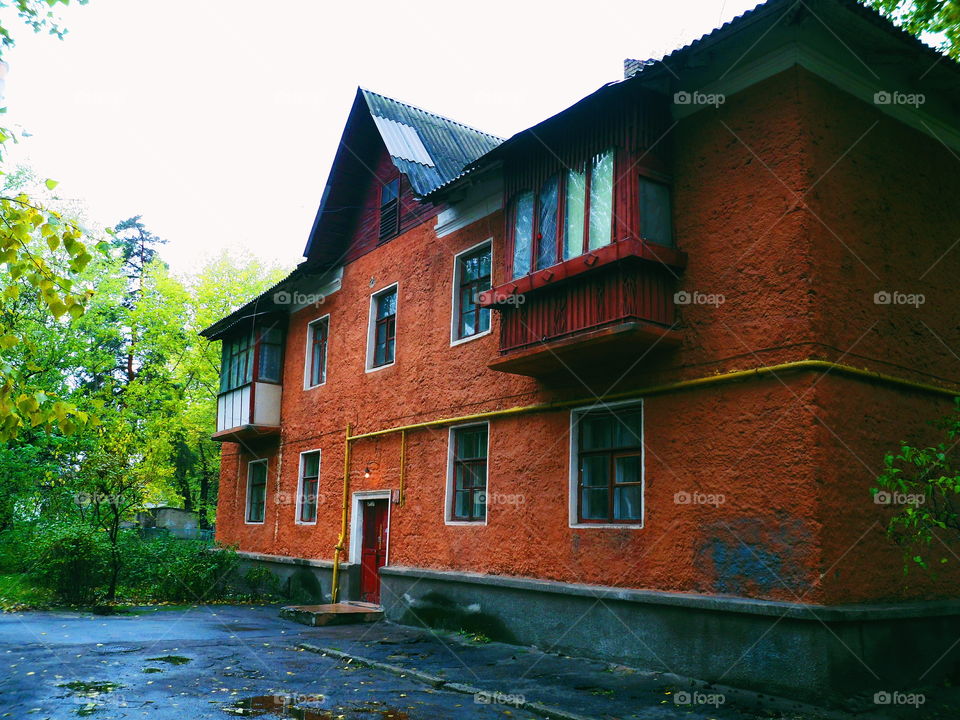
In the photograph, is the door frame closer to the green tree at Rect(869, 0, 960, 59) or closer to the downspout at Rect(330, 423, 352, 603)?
the downspout at Rect(330, 423, 352, 603)

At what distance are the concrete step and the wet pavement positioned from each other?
3.05ft

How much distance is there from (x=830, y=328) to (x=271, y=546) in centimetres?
1422

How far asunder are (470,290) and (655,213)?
14.7ft

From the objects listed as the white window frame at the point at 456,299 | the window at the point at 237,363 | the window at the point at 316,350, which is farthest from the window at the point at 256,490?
the white window frame at the point at 456,299

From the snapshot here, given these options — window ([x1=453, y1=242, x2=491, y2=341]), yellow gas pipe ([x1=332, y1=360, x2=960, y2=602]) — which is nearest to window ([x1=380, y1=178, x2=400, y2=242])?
window ([x1=453, y1=242, x2=491, y2=341])

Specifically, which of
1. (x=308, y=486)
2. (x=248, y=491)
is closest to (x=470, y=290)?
(x=308, y=486)

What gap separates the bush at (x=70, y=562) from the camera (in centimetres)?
1579

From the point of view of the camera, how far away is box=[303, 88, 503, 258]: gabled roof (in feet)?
51.8

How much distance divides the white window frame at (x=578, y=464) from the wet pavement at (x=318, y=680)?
5.49ft

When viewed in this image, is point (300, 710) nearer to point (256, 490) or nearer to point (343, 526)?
point (343, 526)

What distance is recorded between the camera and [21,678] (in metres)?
8.66

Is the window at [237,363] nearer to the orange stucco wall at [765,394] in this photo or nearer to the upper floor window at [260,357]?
the upper floor window at [260,357]

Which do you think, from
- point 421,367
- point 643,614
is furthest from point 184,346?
point 643,614

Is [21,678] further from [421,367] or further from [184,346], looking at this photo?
[184,346]
